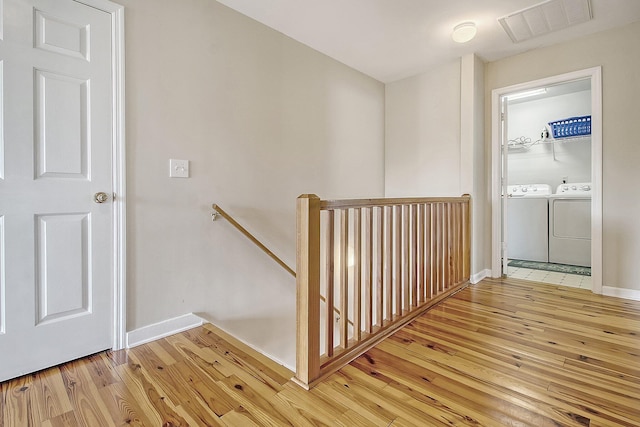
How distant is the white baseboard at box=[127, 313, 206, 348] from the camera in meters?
1.80

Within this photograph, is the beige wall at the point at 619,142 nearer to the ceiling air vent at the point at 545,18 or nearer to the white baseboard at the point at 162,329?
the ceiling air vent at the point at 545,18

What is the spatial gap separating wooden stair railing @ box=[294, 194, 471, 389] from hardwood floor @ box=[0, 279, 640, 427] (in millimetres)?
118

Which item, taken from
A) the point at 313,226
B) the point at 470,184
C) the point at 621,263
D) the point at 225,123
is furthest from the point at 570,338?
the point at 225,123

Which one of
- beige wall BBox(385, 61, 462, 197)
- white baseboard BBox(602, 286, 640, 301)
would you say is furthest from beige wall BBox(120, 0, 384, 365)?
white baseboard BBox(602, 286, 640, 301)

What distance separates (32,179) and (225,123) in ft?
3.76

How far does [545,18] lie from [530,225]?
8.55 ft

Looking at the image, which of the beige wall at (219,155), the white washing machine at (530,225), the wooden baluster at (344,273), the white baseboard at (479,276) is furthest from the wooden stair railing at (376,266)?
Answer: the white washing machine at (530,225)

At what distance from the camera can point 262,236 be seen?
2.48 m

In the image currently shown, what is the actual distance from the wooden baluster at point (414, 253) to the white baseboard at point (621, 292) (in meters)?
1.87

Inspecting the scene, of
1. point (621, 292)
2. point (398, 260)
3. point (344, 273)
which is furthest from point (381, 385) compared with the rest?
point (621, 292)

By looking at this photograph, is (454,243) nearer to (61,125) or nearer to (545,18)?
(545,18)

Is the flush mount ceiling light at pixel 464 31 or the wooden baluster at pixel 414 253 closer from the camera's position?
the wooden baluster at pixel 414 253

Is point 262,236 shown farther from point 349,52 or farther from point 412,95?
point 412,95

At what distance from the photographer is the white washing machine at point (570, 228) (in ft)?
12.0
